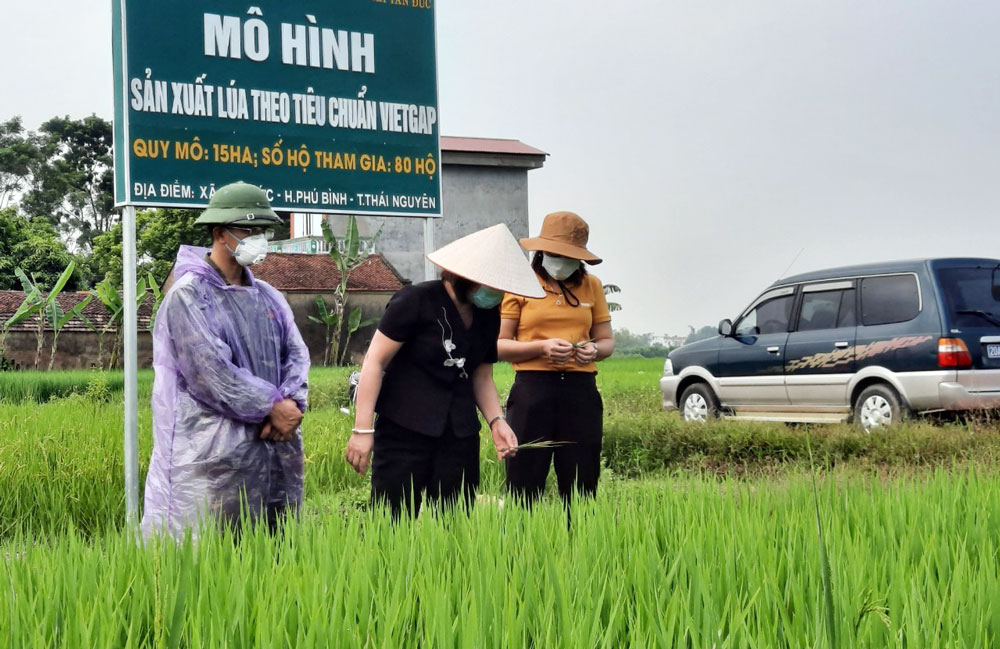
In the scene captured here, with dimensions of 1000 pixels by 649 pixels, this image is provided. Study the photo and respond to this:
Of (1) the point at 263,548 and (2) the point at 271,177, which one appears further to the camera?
(2) the point at 271,177

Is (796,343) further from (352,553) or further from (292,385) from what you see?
(352,553)

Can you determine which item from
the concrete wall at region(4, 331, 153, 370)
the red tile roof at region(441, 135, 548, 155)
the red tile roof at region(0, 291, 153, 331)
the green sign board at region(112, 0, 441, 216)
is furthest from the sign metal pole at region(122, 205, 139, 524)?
the red tile roof at region(441, 135, 548, 155)

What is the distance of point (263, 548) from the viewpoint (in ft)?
10.1

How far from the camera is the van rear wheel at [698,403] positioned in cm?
1351

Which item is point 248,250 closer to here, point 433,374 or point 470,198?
point 433,374

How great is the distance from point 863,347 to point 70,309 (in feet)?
87.1

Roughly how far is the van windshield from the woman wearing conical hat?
7.54 m

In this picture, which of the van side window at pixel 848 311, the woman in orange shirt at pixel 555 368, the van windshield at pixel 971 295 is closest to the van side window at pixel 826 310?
the van side window at pixel 848 311

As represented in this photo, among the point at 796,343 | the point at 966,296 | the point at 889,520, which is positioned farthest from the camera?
the point at 796,343

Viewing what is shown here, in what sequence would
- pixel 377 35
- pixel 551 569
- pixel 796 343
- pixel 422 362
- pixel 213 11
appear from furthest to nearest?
pixel 796 343
pixel 377 35
pixel 213 11
pixel 422 362
pixel 551 569

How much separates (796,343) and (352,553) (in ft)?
32.7

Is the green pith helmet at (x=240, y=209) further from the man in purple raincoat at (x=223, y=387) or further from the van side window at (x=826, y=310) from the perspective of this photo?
the van side window at (x=826, y=310)

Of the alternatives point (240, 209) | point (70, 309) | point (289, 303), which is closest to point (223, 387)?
point (240, 209)

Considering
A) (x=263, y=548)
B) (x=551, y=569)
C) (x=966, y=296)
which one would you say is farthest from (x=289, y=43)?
(x=966, y=296)
